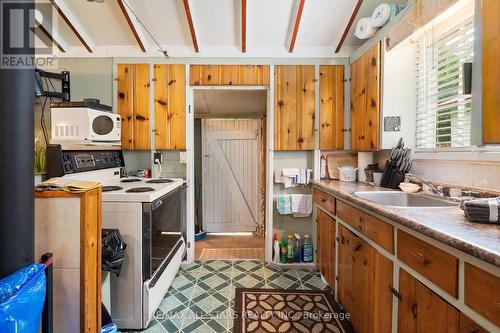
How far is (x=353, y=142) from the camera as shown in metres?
2.58

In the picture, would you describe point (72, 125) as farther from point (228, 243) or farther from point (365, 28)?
point (365, 28)

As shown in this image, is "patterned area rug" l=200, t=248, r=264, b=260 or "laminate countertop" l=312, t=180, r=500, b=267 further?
"patterned area rug" l=200, t=248, r=264, b=260

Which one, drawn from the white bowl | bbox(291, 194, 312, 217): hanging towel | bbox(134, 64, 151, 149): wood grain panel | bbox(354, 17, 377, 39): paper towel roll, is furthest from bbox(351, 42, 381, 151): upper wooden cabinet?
bbox(134, 64, 151, 149): wood grain panel

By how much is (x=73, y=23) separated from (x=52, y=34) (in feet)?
1.06

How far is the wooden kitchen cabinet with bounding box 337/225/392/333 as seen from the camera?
1.28 meters

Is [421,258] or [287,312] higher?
A: [421,258]

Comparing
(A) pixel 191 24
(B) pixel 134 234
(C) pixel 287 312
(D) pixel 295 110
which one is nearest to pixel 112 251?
(B) pixel 134 234

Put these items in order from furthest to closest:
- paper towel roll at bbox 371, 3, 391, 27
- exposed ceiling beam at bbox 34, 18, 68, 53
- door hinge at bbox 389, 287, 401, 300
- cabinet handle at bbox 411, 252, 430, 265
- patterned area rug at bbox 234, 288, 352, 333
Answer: exposed ceiling beam at bbox 34, 18, 68, 53 < paper towel roll at bbox 371, 3, 391, 27 < patterned area rug at bbox 234, 288, 352, 333 < door hinge at bbox 389, 287, 401, 300 < cabinet handle at bbox 411, 252, 430, 265

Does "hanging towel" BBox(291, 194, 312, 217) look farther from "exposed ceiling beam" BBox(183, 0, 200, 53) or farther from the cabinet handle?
"exposed ceiling beam" BBox(183, 0, 200, 53)

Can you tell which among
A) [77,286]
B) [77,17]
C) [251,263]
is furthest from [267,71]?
[77,286]

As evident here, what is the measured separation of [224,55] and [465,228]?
2.51 meters

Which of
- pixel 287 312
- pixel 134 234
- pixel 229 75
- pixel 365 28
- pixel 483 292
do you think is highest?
pixel 365 28

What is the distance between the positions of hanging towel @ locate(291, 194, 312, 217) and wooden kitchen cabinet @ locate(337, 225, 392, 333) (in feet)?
2.81

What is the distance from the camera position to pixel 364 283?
4.89ft
